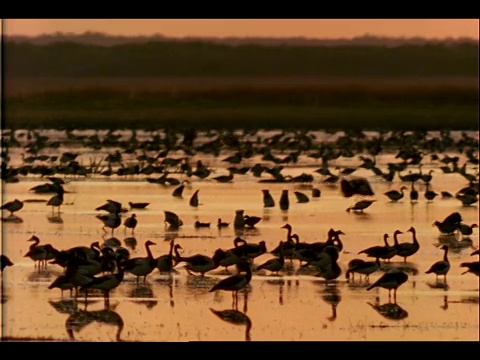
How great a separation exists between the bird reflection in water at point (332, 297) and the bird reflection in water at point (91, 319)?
1812 mm

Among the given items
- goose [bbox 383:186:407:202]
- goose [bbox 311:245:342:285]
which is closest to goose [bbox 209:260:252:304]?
goose [bbox 311:245:342:285]

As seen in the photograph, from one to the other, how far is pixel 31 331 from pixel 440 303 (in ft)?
12.2

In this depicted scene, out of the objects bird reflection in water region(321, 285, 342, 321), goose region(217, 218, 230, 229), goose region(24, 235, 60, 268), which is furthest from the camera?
goose region(217, 218, 230, 229)

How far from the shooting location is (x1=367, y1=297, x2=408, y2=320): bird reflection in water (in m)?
11.9

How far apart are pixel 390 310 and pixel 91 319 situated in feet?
8.64

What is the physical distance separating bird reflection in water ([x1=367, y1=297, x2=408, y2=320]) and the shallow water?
0.01 metres

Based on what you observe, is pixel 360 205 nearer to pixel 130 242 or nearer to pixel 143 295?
pixel 130 242

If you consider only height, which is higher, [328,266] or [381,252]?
[381,252]

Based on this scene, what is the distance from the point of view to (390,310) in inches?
480

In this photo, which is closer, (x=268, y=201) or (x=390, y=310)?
(x=390, y=310)

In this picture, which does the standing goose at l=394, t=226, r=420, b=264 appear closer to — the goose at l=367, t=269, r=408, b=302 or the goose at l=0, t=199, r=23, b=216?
the goose at l=367, t=269, r=408, b=302

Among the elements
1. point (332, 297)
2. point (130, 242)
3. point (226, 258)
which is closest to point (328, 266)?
point (332, 297)

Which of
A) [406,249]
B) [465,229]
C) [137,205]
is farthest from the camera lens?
[137,205]
